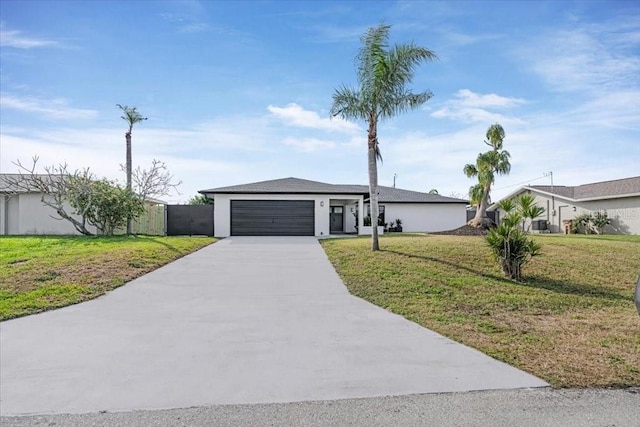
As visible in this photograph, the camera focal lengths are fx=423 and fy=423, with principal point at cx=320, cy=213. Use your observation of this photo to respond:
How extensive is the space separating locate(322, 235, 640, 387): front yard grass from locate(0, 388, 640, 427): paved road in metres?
0.50

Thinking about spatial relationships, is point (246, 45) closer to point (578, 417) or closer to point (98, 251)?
point (98, 251)

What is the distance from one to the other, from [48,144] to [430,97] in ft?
57.2

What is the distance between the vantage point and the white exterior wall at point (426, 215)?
26.5 metres

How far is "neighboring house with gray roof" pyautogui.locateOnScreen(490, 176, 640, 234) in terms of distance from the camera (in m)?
24.1

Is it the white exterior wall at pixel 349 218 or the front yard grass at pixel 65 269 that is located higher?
the white exterior wall at pixel 349 218

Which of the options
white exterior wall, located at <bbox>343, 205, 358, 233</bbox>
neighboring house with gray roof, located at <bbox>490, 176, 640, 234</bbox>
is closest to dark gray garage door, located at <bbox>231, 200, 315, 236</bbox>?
white exterior wall, located at <bbox>343, 205, 358, 233</bbox>

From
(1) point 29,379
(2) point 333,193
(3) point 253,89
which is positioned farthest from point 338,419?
(2) point 333,193

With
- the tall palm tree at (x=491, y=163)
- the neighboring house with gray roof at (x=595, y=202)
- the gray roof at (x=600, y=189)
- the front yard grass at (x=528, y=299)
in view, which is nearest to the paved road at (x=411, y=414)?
the front yard grass at (x=528, y=299)

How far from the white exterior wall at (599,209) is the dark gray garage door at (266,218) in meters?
13.3

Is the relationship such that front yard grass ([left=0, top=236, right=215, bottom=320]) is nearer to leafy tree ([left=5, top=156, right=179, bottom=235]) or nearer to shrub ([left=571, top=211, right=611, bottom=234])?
leafy tree ([left=5, top=156, right=179, bottom=235])

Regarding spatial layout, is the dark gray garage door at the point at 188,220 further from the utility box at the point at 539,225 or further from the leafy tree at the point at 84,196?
the utility box at the point at 539,225

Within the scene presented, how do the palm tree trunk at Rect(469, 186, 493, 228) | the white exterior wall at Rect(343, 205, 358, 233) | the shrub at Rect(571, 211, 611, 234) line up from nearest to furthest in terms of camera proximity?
the palm tree trunk at Rect(469, 186, 493, 228) < the shrub at Rect(571, 211, 611, 234) < the white exterior wall at Rect(343, 205, 358, 233)

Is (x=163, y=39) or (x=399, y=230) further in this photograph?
(x=399, y=230)

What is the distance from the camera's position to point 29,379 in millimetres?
4098
